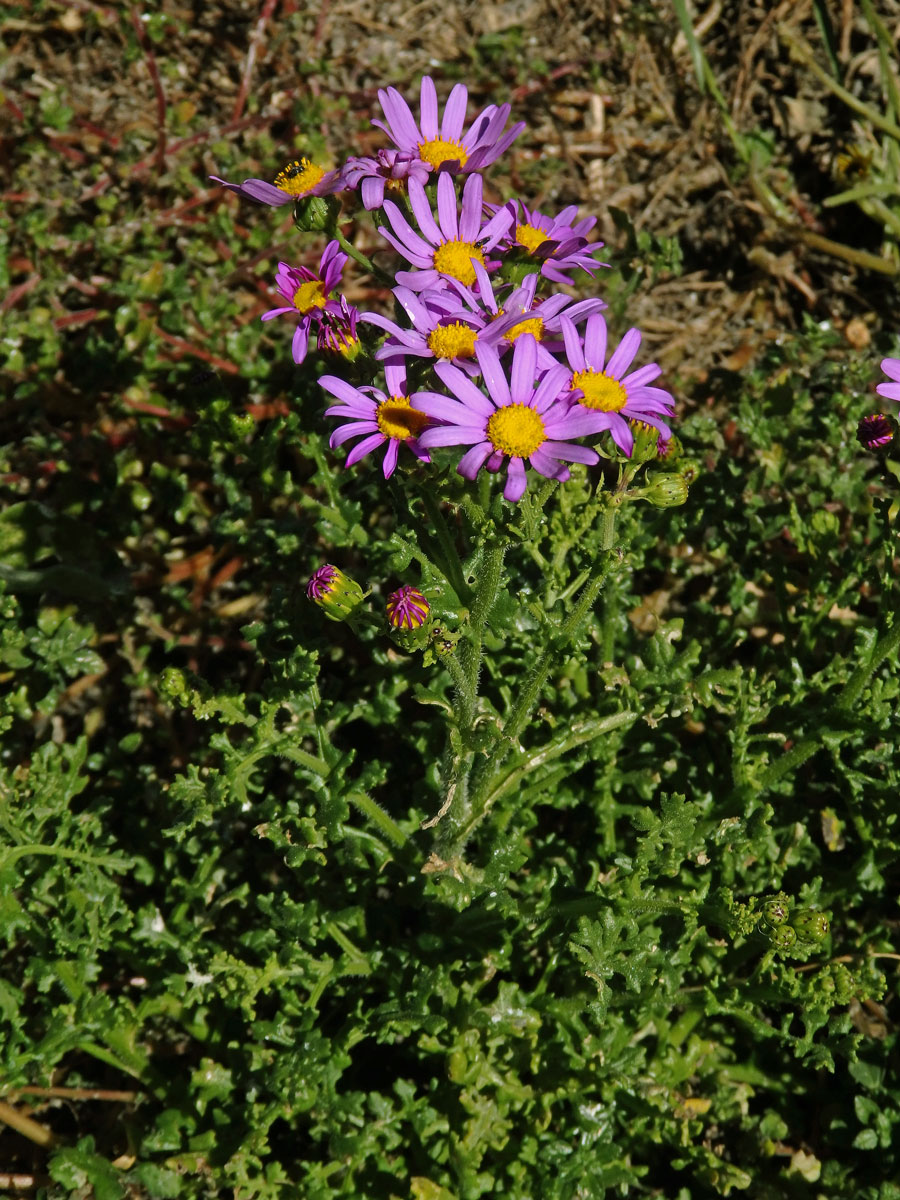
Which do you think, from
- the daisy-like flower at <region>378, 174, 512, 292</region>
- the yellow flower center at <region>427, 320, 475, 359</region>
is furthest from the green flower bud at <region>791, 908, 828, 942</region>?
the daisy-like flower at <region>378, 174, 512, 292</region>

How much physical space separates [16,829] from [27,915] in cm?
30

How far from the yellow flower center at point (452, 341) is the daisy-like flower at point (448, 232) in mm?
188

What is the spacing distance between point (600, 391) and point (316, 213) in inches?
33.4

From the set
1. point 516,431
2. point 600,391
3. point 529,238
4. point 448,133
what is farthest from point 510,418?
point 448,133

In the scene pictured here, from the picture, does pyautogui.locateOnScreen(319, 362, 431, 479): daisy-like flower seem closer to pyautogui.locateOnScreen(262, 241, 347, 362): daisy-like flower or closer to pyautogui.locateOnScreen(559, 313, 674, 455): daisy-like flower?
pyautogui.locateOnScreen(262, 241, 347, 362): daisy-like flower

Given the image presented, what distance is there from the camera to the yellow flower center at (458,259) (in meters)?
2.60

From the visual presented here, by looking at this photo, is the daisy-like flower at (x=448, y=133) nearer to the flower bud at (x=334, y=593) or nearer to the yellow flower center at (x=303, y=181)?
the yellow flower center at (x=303, y=181)

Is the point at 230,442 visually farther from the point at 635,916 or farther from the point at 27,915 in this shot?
the point at 635,916

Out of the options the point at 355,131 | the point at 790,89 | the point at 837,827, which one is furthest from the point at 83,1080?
the point at 790,89

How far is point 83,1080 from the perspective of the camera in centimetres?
362

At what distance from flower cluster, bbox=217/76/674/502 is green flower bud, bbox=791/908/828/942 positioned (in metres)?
1.27

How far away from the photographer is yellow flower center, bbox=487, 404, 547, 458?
88.8 inches

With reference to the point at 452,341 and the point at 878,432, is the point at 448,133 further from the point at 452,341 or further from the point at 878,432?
the point at 878,432

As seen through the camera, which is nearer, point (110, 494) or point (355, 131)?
point (110, 494)
